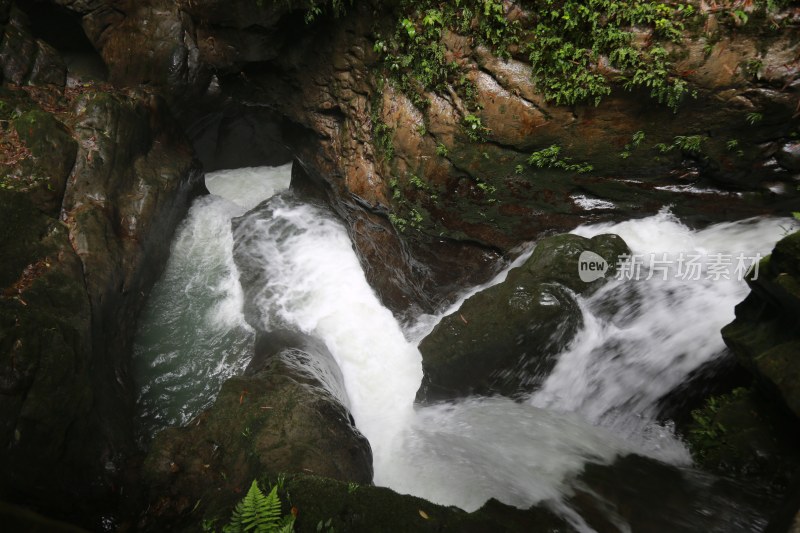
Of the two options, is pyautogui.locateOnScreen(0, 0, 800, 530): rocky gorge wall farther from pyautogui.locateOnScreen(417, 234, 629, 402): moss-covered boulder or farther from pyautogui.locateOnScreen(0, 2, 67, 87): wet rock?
pyautogui.locateOnScreen(417, 234, 629, 402): moss-covered boulder

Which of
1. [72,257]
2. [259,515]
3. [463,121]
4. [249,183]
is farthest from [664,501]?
[249,183]

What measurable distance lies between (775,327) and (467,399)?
398 cm

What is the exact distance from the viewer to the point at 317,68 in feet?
25.7

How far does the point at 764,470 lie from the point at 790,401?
113 centimetres

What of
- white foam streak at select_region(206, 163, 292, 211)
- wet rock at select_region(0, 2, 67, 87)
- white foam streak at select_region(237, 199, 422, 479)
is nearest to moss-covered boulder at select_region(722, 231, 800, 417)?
white foam streak at select_region(237, 199, 422, 479)

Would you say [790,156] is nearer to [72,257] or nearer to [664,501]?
[664,501]

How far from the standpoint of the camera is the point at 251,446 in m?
4.71

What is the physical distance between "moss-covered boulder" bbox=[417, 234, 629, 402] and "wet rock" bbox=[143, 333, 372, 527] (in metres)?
1.96

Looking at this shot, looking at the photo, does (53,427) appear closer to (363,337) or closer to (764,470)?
(363,337)

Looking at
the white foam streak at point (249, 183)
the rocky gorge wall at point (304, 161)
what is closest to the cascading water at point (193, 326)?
the rocky gorge wall at point (304, 161)

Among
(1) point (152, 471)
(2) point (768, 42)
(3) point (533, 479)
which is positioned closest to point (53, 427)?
(1) point (152, 471)

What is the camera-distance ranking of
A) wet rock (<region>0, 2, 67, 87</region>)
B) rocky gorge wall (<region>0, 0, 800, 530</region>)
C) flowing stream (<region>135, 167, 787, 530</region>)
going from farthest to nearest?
wet rock (<region>0, 2, 67, 87</region>), flowing stream (<region>135, 167, 787, 530</region>), rocky gorge wall (<region>0, 0, 800, 530</region>)

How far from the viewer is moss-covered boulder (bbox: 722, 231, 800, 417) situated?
3688 mm

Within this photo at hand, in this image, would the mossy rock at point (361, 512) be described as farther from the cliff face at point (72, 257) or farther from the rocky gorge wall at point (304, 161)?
A: the cliff face at point (72, 257)
